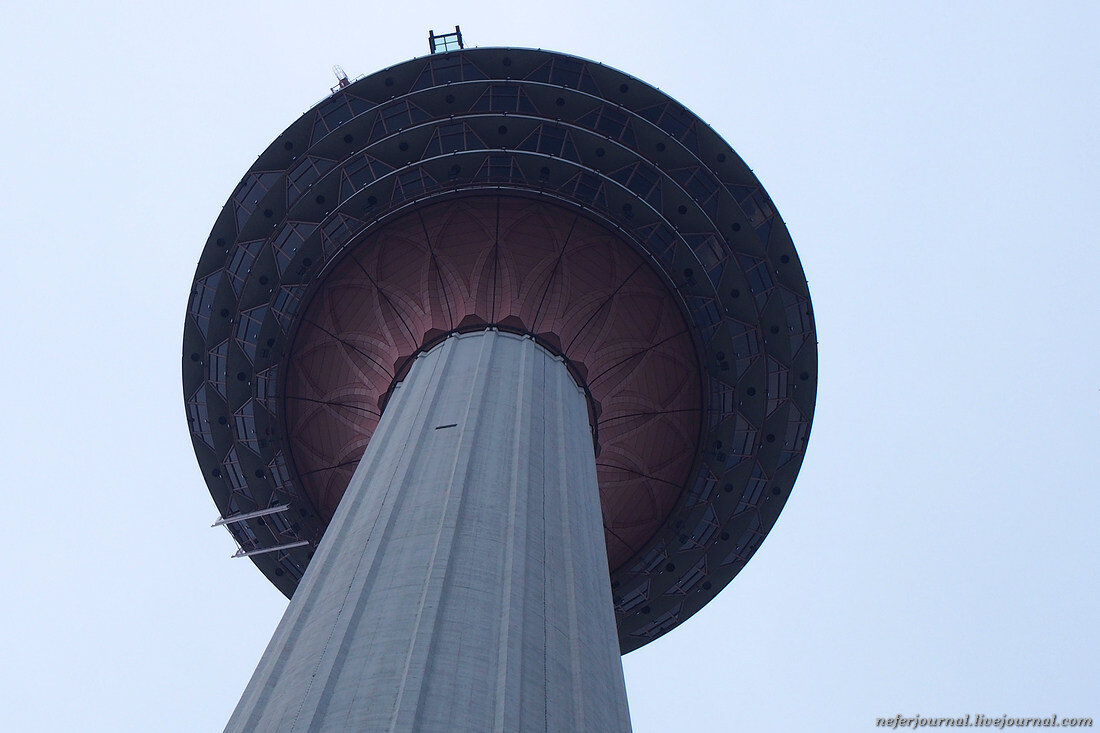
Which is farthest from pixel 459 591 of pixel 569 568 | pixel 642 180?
pixel 642 180

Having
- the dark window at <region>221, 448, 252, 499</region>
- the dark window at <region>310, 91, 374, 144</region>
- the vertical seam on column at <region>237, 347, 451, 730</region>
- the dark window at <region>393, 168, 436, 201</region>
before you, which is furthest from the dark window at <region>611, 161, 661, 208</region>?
the vertical seam on column at <region>237, 347, 451, 730</region>

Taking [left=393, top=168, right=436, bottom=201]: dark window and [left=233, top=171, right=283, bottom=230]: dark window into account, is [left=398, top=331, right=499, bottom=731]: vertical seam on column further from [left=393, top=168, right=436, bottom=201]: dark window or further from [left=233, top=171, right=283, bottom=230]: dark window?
[left=233, top=171, right=283, bottom=230]: dark window

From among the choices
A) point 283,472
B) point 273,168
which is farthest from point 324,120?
point 283,472

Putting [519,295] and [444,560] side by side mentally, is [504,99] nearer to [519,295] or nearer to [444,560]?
[519,295]

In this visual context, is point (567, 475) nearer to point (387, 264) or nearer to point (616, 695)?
point (616, 695)

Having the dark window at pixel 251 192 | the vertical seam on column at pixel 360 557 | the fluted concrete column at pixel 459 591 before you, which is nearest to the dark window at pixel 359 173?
the dark window at pixel 251 192

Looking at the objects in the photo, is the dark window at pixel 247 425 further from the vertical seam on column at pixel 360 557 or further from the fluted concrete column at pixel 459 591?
the fluted concrete column at pixel 459 591
